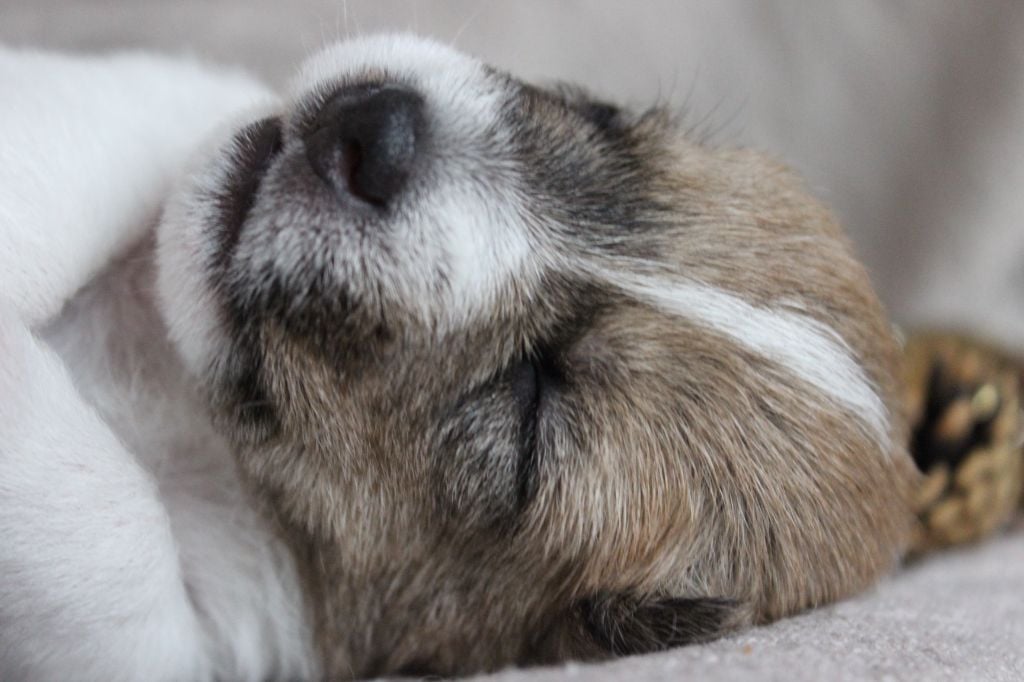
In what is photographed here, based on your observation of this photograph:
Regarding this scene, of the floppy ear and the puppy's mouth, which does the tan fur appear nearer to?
the floppy ear

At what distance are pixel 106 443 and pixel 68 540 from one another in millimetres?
181

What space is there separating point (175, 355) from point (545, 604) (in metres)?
0.90

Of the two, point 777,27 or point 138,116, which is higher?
point 777,27

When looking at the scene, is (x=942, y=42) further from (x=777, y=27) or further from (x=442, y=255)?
(x=442, y=255)

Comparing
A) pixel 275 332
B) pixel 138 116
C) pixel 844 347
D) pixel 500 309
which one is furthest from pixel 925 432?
pixel 138 116

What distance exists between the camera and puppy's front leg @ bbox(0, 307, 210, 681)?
5.41 feet

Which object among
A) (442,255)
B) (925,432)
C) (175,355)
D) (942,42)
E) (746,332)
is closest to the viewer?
(442,255)

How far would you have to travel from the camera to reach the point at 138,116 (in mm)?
2193

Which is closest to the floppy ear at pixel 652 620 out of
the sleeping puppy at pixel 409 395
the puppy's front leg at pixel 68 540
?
the sleeping puppy at pixel 409 395

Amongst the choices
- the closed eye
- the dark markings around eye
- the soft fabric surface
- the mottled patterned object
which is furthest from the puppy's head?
the soft fabric surface

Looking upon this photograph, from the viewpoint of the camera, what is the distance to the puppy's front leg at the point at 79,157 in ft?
6.03

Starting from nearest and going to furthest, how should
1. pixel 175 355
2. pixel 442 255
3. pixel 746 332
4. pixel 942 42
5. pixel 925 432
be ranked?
pixel 442 255 → pixel 746 332 → pixel 175 355 → pixel 925 432 → pixel 942 42

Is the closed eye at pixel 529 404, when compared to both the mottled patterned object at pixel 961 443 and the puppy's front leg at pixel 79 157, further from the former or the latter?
the mottled patterned object at pixel 961 443

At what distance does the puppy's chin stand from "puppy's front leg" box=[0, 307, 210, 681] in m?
0.22
